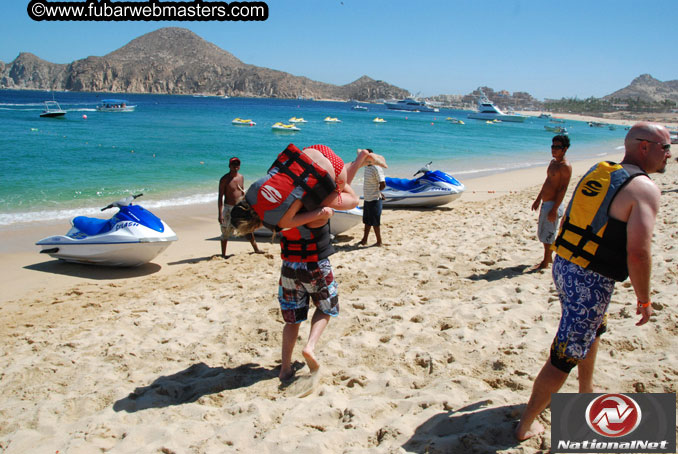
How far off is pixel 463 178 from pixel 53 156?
18.5 meters

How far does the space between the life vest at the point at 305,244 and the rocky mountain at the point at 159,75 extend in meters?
174

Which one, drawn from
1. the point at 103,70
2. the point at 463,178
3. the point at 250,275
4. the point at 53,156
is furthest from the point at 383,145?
the point at 103,70

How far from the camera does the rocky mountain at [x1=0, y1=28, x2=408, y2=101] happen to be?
158125 millimetres

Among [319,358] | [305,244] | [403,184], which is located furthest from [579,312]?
[403,184]

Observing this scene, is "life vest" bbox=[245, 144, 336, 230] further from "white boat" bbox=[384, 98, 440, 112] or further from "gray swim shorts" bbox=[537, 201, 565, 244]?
"white boat" bbox=[384, 98, 440, 112]

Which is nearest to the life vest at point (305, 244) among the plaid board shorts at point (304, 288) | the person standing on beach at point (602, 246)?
the plaid board shorts at point (304, 288)

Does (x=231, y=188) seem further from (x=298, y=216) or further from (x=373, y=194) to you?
(x=298, y=216)

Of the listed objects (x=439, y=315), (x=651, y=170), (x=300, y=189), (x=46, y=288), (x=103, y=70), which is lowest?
(x=46, y=288)

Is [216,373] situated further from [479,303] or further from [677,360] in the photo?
[677,360]

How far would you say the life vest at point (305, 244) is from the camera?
3316mm

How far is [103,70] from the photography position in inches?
6255

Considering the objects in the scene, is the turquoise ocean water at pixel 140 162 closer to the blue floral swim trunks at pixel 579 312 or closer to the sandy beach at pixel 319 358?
the sandy beach at pixel 319 358

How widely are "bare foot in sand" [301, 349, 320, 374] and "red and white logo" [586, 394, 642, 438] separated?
1783 millimetres

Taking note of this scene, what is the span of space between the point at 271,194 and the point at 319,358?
1.58 meters
